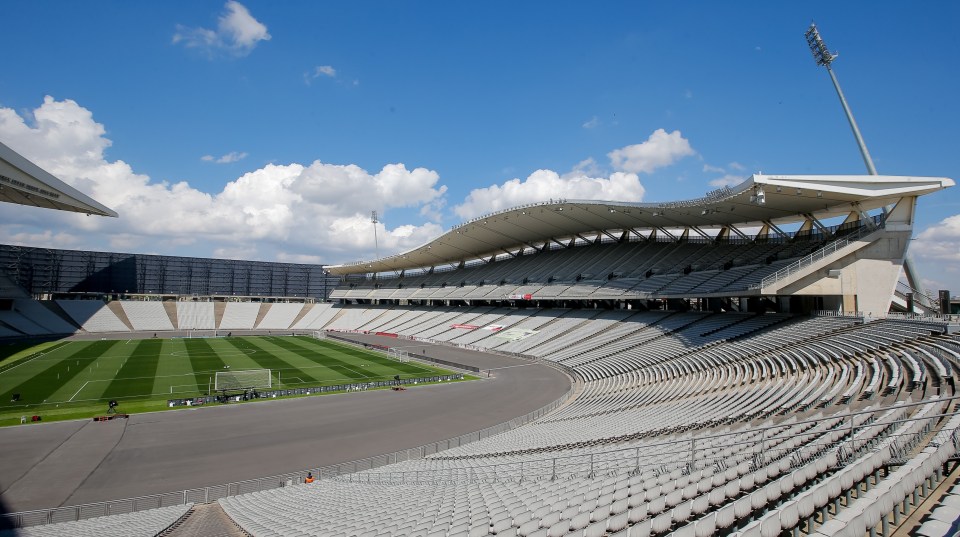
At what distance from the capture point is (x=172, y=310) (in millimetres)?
83875

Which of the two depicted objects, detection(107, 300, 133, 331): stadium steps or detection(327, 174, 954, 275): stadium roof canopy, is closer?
detection(327, 174, 954, 275): stadium roof canopy

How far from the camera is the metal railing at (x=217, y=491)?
1361cm

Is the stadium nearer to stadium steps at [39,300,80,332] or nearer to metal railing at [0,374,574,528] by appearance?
metal railing at [0,374,574,528]

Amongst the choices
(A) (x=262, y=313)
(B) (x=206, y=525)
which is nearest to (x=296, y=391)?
(B) (x=206, y=525)

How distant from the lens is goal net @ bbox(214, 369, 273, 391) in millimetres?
32750

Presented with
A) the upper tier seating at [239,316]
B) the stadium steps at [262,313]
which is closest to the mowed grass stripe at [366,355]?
the stadium steps at [262,313]

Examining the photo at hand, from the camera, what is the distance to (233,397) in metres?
30.0

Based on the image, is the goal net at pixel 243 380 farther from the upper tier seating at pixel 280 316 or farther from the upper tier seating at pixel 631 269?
the upper tier seating at pixel 280 316

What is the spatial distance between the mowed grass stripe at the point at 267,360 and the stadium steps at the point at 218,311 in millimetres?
23126

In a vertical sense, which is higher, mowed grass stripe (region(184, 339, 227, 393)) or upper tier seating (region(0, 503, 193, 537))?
mowed grass stripe (region(184, 339, 227, 393))

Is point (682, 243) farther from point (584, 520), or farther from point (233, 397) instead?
point (584, 520)

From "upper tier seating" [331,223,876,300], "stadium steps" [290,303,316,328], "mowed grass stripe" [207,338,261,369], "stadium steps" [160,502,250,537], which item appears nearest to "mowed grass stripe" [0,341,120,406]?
"mowed grass stripe" [207,338,261,369]

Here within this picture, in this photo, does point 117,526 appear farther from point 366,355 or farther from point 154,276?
point 154,276

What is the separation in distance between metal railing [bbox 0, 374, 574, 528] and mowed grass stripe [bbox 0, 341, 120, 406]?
18.9 m
